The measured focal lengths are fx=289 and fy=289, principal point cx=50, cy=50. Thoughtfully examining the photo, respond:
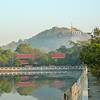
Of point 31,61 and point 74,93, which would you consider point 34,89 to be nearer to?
point 74,93

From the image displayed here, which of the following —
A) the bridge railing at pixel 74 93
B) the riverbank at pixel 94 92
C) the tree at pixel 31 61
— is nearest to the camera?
the bridge railing at pixel 74 93

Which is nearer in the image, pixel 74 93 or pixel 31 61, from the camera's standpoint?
pixel 74 93

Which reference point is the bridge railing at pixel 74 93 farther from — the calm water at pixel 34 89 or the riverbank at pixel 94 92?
the calm water at pixel 34 89

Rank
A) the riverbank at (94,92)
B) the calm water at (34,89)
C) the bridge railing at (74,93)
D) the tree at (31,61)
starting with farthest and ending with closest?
the tree at (31,61), the calm water at (34,89), the riverbank at (94,92), the bridge railing at (74,93)

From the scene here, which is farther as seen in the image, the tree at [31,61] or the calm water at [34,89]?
the tree at [31,61]

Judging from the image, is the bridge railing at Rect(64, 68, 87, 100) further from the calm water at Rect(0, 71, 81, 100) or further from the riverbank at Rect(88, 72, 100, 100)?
the calm water at Rect(0, 71, 81, 100)

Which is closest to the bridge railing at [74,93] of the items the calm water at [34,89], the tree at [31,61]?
the calm water at [34,89]

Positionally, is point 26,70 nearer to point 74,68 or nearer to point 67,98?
point 74,68

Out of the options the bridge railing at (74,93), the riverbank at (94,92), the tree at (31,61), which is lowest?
Answer: the riverbank at (94,92)

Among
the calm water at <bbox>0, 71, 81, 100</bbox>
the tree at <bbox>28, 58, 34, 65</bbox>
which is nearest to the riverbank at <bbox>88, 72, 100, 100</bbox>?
the calm water at <bbox>0, 71, 81, 100</bbox>

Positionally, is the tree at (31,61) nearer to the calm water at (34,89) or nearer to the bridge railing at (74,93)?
the calm water at (34,89)

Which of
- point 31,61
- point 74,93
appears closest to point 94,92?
point 74,93

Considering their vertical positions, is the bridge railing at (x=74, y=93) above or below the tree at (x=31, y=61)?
below

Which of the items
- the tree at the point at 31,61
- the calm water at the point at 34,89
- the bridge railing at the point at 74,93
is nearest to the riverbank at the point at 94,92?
the bridge railing at the point at 74,93
